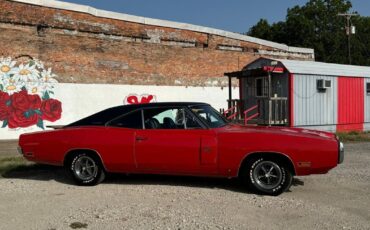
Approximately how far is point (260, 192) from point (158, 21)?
53.5ft

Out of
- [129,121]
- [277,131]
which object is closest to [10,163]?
[129,121]

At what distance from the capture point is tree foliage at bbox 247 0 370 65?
174ft

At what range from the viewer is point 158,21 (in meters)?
21.8

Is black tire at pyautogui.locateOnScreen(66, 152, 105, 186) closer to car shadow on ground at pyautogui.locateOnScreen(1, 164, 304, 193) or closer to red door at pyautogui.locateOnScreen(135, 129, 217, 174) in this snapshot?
car shadow on ground at pyautogui.locateOnScreen(1, 164, 304, 193)

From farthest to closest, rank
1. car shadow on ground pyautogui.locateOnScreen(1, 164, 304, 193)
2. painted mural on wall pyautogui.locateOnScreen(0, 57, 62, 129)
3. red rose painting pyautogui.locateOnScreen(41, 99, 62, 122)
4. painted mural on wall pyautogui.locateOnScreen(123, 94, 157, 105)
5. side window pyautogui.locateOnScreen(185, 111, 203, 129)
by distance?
1. painted mural on wall pyautogui.locateOnScreen(123, 94, 157, 105)
2. red rose painting pyautogui.locateOnScreen(41, 99, 62, 122)
3. painted mural on wall pyautogui.locateOnScreen(0, 57, 62, 129)
4. car shadow on ground pyautogui.locateOnScreen(1, 164, 304, 193)
5. side window pyautogui.locateOnScreen(185, 111, 203, 129)

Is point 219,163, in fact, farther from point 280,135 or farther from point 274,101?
point 274,101

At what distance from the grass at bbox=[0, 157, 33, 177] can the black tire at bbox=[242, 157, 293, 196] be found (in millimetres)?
5193

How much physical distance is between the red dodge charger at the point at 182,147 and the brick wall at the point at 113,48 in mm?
10710

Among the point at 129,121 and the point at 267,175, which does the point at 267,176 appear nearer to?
the point at 267,175

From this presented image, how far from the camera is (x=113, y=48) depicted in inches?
791

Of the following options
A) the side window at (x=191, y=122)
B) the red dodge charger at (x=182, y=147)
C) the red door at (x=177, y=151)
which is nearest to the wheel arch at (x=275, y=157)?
the red dodge charger at (x=182, y=147)

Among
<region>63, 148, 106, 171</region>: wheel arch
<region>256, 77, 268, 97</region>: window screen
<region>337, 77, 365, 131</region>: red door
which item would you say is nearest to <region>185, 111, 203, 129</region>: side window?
<region>63, 148, 106, 171</region>: wheel arch

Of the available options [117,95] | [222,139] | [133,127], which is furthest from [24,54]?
[222,139]

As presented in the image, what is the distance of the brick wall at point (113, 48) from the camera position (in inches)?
690
